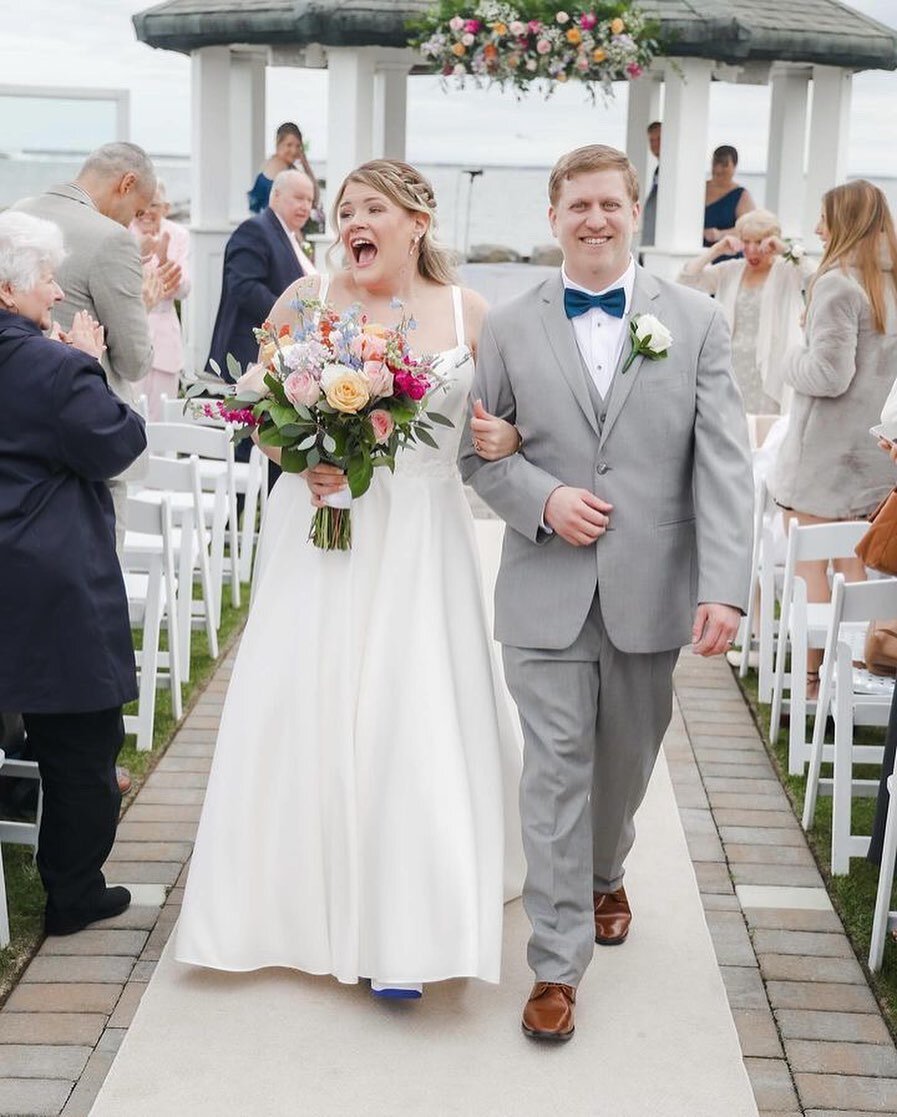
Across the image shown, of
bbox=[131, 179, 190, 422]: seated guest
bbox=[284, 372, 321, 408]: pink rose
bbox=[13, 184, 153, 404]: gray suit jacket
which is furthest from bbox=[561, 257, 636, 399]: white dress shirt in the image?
bbox=[131, 179, 190, 422]: seated guest

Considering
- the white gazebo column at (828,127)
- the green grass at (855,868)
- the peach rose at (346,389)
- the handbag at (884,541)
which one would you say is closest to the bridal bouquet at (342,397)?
the peach rose at (346,389)

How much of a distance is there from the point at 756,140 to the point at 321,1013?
14361mm

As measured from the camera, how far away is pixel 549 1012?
390 centimetres

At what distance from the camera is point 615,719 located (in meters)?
4.12

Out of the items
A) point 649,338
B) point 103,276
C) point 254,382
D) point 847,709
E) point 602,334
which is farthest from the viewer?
point 103,276

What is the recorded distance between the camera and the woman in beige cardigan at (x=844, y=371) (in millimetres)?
6371

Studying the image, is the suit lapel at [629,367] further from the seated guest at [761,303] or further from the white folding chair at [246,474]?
the seated guest at [761,303]

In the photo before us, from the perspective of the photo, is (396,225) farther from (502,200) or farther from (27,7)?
(27,7)

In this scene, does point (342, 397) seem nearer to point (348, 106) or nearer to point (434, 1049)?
→ point (434, 1049)

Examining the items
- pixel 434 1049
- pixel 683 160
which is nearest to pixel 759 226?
pixel 683 160

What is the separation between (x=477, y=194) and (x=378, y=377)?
16365 mm

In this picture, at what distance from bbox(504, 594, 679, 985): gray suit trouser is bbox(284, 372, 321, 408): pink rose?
82 cm

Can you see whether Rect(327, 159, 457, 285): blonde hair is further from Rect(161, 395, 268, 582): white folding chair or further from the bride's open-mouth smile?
Rect(161, 395, 268, 582): white folding chair

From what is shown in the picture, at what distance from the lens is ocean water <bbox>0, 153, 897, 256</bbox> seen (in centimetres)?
1461
